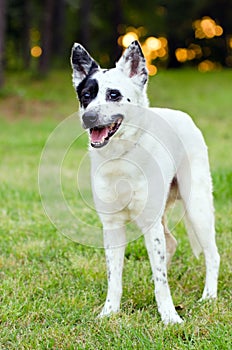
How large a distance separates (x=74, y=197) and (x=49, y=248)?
163cm

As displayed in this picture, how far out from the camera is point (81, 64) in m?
3.45

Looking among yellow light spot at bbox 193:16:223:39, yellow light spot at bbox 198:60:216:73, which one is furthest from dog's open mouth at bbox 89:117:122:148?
yellow light spot at bbox 198:60:216:73

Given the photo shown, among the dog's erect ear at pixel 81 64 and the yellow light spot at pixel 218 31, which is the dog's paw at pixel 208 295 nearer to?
the dog's erect ear at pixel 81 64

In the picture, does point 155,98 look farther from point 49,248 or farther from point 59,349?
point 59,349

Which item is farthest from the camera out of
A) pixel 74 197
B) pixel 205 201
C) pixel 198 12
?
pixel 198 12

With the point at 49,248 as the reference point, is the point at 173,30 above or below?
below

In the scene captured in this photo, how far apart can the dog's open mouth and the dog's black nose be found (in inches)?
2.1

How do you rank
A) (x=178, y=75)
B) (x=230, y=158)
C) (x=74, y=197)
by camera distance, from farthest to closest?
(x=178, y=75)
(x=230, y=158)
(x=74, y=197)

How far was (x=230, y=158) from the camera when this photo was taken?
8.70m

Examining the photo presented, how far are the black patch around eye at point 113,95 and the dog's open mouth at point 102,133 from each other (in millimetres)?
116

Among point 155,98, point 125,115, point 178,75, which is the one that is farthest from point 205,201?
point 178,75

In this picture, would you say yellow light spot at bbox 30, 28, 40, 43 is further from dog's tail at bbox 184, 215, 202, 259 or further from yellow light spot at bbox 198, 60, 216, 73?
dog's tail at bbox 184, 215, 202, 259

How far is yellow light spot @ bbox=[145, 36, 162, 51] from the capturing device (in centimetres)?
3082

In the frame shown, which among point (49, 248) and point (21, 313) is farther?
point (49, 248)
